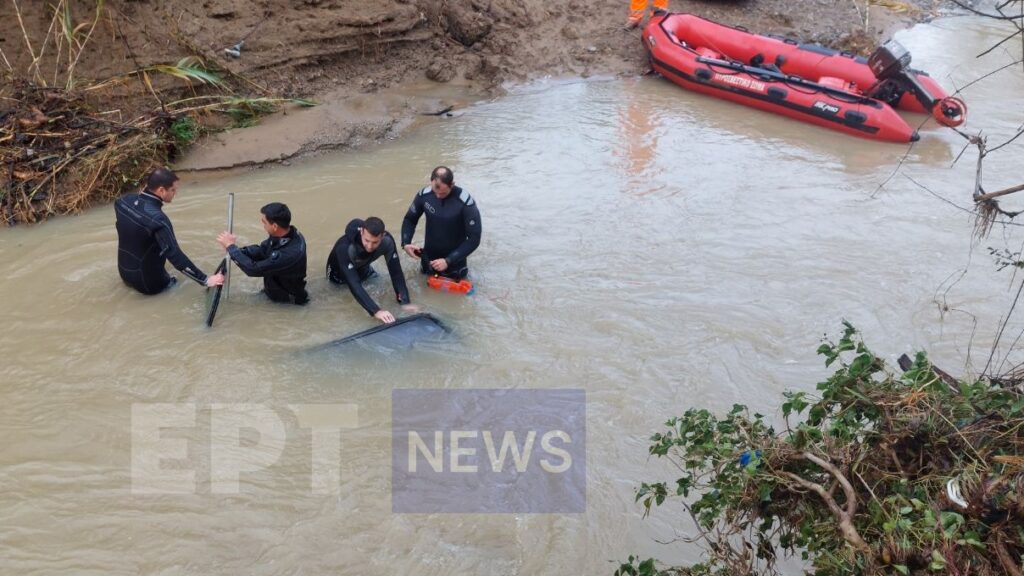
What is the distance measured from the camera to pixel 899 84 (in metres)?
11.4

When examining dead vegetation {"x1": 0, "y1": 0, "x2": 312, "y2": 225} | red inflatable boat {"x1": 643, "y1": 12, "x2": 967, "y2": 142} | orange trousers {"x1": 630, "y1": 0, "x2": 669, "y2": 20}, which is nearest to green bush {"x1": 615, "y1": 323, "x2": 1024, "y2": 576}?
dead vegetation {"x1": 0, "y1": 0, "x2": 312, "y2": 225}

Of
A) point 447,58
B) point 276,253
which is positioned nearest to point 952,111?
point 447,58

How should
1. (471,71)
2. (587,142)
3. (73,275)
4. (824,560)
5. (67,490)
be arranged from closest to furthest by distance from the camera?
(824,560), (67,490), (73,275), (587,142), (471,71)

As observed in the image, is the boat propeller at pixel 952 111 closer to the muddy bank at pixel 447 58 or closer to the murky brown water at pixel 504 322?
the murky brown water at pixel 504 322

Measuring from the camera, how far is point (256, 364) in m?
5.87

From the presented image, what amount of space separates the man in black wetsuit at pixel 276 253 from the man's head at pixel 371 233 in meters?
0.50

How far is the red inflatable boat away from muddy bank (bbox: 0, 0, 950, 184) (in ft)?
3.11

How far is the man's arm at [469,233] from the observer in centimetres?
648

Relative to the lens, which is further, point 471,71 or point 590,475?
point 471,71

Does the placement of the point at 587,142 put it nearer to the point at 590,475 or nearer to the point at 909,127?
the point at 909,127

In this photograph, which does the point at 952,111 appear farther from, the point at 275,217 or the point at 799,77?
the point at 275,217

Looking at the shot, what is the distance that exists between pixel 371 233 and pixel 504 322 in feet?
4.79

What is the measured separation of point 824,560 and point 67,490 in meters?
4.32

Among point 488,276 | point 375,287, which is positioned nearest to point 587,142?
point 488,276
